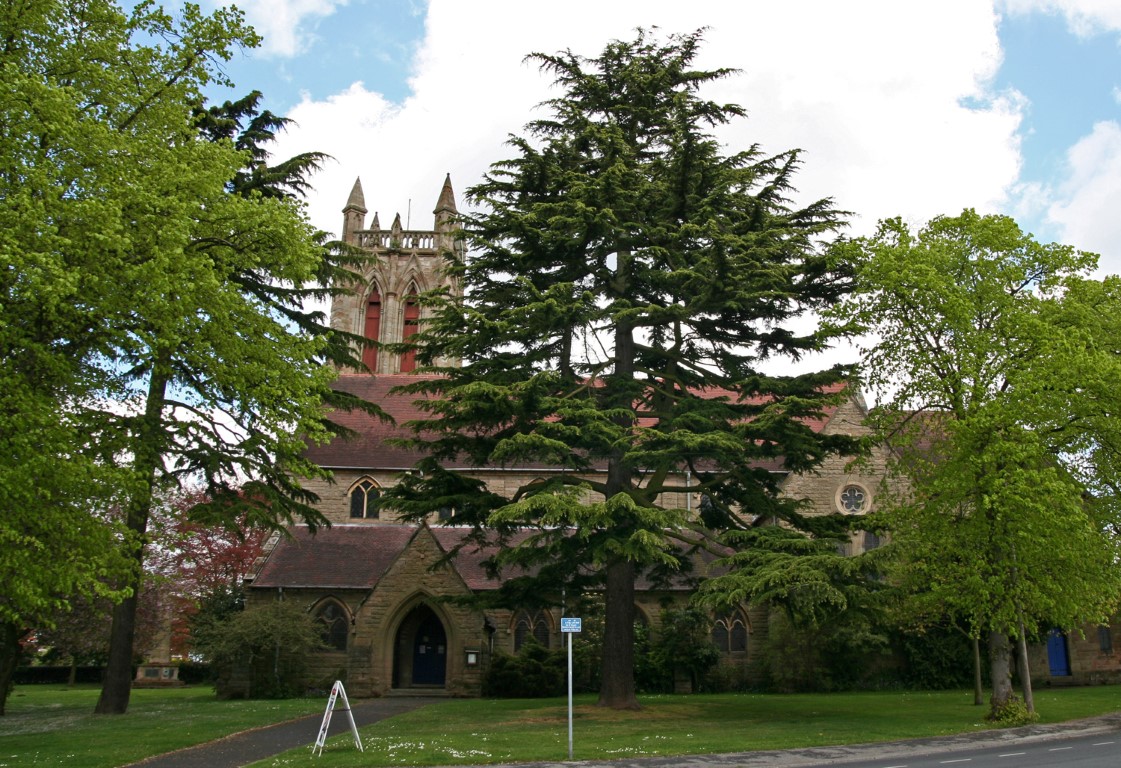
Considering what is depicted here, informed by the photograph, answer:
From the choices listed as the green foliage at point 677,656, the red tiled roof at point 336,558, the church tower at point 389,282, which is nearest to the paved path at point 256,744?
the red tiled roof at point 336,558

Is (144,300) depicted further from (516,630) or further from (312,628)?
(516,630)

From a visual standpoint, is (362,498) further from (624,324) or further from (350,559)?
(624,324)

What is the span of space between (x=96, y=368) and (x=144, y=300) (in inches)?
97.7

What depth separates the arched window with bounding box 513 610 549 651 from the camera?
31328 mm

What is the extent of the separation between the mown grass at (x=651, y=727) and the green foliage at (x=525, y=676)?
2.51 m

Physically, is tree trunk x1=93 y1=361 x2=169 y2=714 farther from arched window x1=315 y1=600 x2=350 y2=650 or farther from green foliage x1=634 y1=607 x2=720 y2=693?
green foliage x1=634 y1=607 x2=720 y2=693

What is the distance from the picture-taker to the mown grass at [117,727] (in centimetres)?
1484

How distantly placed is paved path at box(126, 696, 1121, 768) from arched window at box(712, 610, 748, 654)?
511 inches

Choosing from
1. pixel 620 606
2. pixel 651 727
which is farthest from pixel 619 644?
pixel 651 727

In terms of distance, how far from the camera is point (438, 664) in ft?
104

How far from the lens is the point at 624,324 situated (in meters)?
22.0

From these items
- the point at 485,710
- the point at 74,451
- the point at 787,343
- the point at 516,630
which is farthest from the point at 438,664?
the point at 74,451

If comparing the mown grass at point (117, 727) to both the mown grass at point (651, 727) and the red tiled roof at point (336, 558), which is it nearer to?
the mown grass at point (651, 727)

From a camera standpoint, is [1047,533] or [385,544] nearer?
[1047,533]
